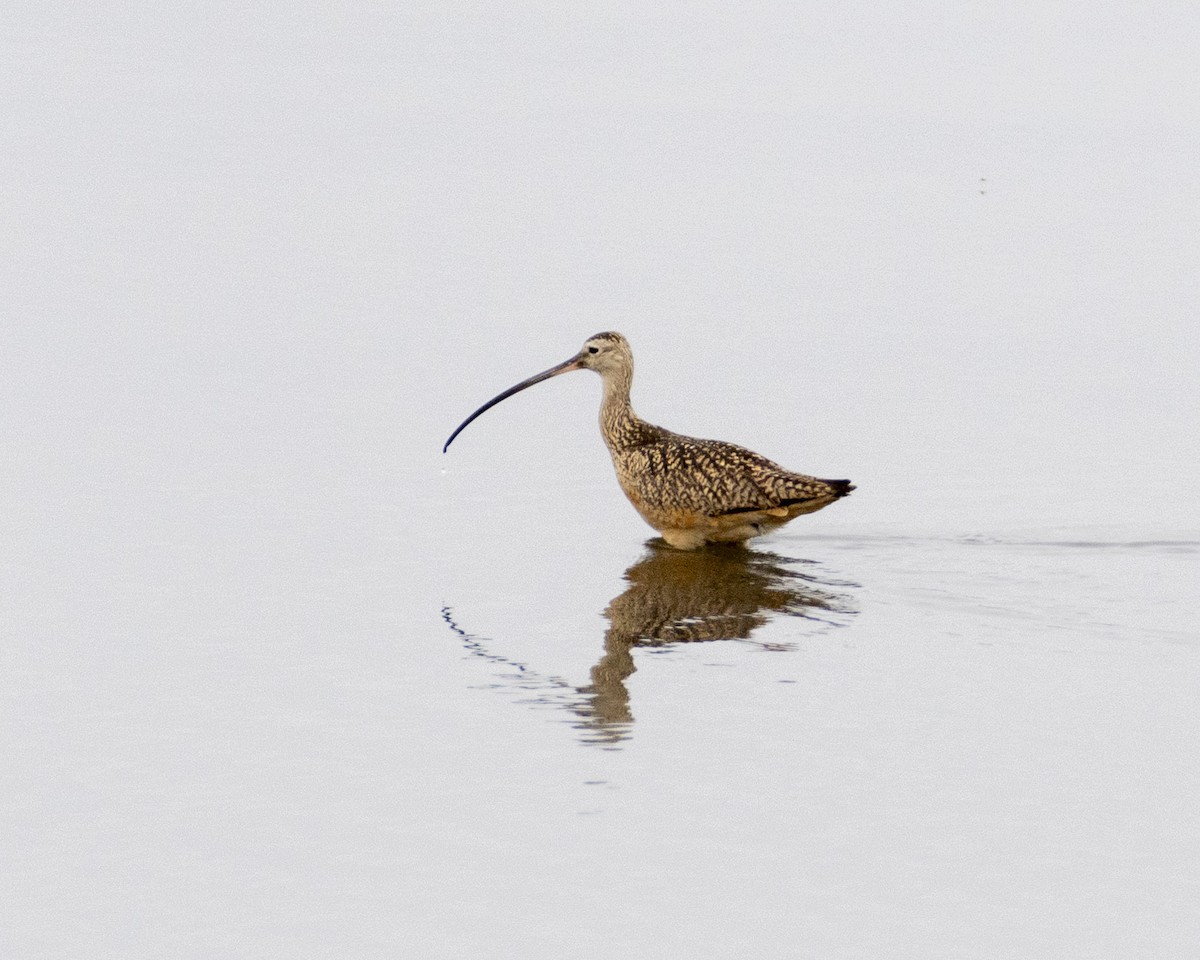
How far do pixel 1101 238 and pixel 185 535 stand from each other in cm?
1009

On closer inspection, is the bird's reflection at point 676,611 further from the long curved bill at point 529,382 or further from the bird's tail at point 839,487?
the long curved bill at point 529,382

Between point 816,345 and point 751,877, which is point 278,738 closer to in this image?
point 751,877

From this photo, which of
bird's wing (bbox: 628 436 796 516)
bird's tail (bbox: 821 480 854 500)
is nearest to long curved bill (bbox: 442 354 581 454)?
bird's wing (bbox: 628 436 796 516)

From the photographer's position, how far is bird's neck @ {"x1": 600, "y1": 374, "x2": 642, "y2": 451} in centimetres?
1200

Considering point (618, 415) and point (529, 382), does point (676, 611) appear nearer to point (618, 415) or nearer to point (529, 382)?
point (618, 415)

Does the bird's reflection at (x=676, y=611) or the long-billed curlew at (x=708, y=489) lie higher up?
the long-billed curlew at (x=708, y=489)

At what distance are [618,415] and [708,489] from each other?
1177 millimetres

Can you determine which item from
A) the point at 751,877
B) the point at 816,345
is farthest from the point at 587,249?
the point at 751,877

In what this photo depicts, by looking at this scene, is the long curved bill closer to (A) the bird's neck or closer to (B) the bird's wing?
(A) the bird's neck

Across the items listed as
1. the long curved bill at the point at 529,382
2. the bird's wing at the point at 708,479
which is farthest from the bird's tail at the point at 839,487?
the long curved bill at the point at 529,382

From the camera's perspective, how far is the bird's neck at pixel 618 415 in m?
12.0

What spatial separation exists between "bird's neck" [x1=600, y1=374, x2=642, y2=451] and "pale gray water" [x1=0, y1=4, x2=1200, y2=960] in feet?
1.40

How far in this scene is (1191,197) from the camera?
19469 millimetres

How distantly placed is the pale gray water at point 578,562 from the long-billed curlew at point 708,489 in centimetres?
27
